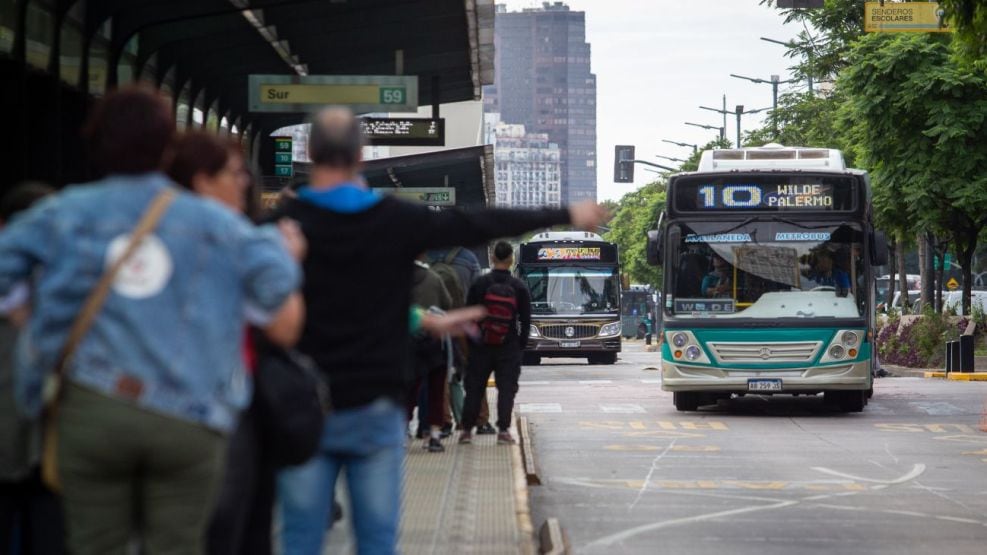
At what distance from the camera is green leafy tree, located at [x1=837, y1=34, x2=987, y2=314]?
116 feet

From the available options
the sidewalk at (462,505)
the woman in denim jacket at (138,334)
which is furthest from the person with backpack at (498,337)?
the woman in denim jacket at (138,334)

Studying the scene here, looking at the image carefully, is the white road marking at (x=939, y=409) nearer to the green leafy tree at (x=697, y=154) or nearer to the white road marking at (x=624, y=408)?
the white road marking at (x=624, y=408)

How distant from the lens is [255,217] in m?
5.32

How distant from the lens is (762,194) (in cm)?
2053

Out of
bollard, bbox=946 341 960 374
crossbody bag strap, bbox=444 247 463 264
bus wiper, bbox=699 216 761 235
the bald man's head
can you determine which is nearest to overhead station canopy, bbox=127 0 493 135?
bus wiper, bbox=699 216 761 235

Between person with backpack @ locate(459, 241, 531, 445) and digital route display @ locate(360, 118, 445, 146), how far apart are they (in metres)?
11.8

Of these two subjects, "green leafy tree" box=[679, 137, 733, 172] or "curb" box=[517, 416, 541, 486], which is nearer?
"curb" box=[517, 416, 541, 486]

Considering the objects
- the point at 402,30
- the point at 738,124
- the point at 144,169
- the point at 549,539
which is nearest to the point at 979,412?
the point at 402,30

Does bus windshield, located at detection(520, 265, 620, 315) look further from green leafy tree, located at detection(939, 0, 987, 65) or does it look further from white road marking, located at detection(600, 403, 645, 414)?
green leafy tree, located at detection(939, 0, 987, 65)

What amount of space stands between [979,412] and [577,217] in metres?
17.0

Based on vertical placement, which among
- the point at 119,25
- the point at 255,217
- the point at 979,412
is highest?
the point at 119,25

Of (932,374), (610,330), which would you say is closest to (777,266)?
(932,374)

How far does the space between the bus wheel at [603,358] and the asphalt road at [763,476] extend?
1670 cm

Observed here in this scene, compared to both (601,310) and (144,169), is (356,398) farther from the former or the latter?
(601,310)
